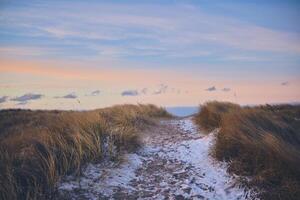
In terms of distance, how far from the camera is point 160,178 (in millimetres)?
7453

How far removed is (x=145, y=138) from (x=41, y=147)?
14.6 ft

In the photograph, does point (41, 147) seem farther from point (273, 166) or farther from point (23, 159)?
point (273, 166)

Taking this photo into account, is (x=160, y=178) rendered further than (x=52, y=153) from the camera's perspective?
Yes

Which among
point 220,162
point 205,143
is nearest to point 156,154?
point 205,143

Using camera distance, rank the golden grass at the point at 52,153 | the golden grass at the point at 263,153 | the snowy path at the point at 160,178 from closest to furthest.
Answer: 1. the golden grass at the point at 52,153
2. the golden grass at the point at 263,153
3. the snowy path at the point at 160,178

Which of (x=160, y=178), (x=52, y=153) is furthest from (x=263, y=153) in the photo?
(x=52, y=153)

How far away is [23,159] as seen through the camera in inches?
257

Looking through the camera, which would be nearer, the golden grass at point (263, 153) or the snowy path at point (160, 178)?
the golden grass at point (263, 153)

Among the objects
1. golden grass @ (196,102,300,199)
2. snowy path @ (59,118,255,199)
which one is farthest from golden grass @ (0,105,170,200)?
golden grass @ (196,102,300,199)

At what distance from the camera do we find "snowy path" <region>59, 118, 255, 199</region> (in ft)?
21.2

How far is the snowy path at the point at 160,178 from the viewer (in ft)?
21.2

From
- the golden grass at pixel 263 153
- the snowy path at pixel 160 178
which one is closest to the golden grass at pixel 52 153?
the snowy path at pixel 160 178

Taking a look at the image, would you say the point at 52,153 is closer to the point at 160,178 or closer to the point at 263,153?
the point at 160,178

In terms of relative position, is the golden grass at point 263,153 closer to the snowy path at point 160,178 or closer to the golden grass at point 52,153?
the snowy path at point 160,178
